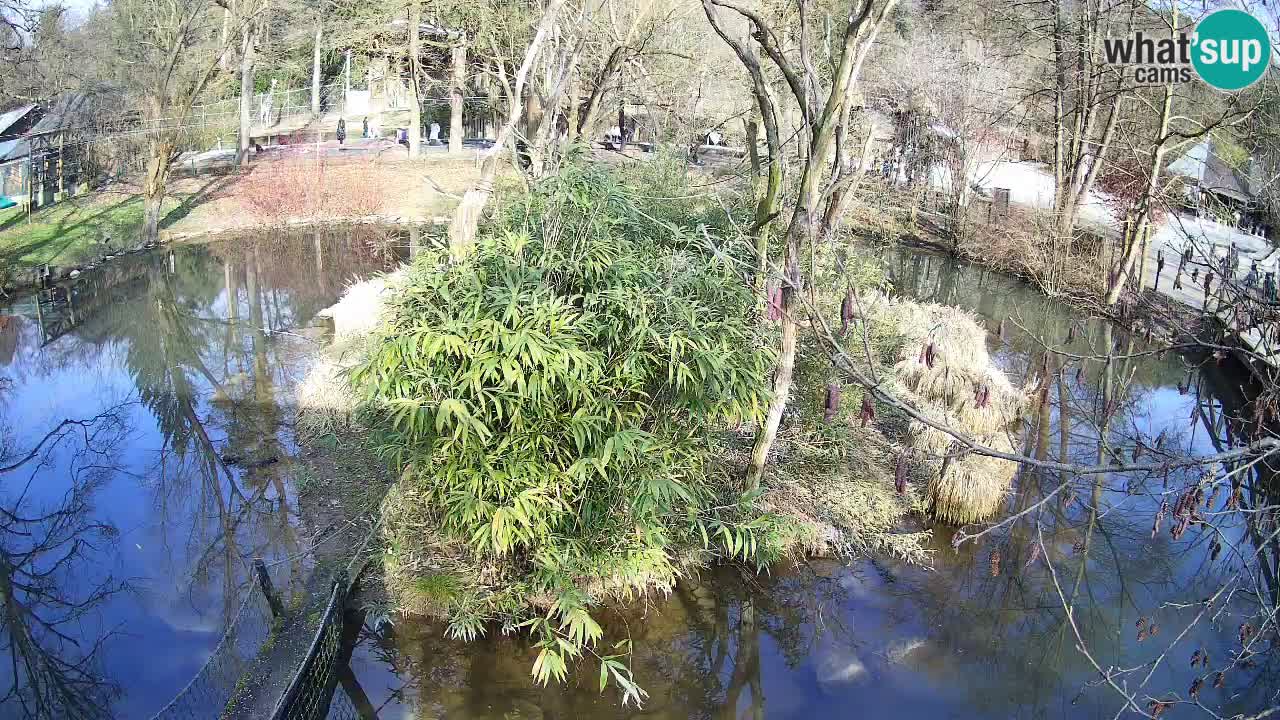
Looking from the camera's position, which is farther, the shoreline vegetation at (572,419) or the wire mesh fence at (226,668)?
the shoreline vegetation at (572,419)

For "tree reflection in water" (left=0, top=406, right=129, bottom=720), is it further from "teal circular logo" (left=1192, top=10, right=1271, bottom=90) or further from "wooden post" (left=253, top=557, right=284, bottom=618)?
"teal circular logo" (left=1192, top=10, right=1271, bottom=90)

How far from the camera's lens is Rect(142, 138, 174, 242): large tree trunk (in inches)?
826

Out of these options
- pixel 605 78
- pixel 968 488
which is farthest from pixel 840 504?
pixel 605 78

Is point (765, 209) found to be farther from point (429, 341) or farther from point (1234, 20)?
point (1234, 20)

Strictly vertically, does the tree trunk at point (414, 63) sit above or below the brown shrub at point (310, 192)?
above

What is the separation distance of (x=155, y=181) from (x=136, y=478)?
12.5 m

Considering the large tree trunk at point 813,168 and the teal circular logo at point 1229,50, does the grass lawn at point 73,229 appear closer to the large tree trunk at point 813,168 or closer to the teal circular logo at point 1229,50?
the large tree trunk at point 813,168

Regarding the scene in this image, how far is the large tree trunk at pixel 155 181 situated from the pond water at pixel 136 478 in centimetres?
311

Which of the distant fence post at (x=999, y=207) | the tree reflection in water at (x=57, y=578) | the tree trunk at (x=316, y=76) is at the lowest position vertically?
the tree reflection in water at (x=57, y=578)

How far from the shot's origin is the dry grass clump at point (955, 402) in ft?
32.1

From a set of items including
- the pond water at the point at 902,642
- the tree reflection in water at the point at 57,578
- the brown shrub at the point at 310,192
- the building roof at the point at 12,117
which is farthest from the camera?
the brown shrub at the point at 310,192

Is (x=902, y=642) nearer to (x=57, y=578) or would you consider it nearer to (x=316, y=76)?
(x=57, y=578)

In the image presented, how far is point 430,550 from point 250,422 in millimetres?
5228
